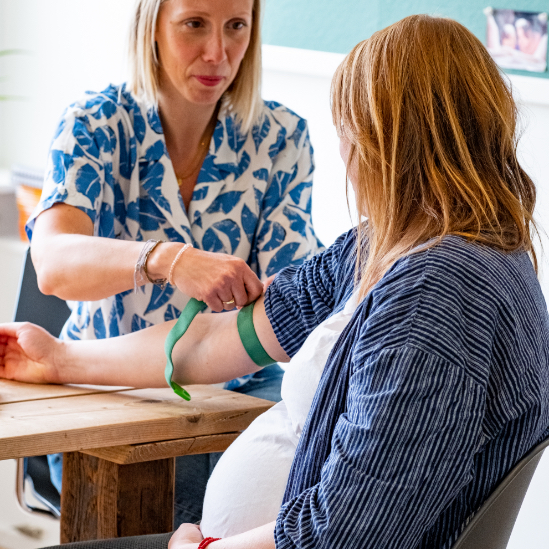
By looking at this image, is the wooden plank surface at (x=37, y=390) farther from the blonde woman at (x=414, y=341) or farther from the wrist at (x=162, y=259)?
the blonde woman at (x=414, y=341)

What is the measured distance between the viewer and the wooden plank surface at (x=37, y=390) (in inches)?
51.6

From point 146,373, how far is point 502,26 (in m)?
1.25

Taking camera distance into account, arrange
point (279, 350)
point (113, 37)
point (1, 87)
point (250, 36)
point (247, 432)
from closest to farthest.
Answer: point (247, 432)
point (279, 350)
point (250, 36)
point (113, 37)
point (1, 87)

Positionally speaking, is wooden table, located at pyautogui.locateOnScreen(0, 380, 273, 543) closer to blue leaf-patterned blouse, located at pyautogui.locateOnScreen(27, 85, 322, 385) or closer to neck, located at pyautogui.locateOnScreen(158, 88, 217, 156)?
blue leaf-patterned blouse, located at pyautogui.locateOnScreen(27, 85, 322, 385)

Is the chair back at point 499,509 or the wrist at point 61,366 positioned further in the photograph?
the wrist at point 61,366

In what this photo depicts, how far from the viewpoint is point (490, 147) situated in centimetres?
99

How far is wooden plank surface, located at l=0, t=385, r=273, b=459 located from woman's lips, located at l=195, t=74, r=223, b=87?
2.12 feet

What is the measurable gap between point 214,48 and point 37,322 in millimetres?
797

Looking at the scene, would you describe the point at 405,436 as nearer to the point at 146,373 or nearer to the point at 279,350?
the point at 279,350

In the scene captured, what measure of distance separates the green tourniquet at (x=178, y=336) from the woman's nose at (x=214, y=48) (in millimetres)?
561

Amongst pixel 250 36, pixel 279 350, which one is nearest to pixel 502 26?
pixel 250 36

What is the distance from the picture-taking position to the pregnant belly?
106 cm

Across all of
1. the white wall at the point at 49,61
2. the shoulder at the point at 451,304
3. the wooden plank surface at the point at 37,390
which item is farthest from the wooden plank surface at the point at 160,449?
the white wall at the point at 49,61

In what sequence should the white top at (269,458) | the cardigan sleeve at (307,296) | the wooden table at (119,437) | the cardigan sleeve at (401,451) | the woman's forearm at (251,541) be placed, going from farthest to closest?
the cardigan sleeve at (307,296) < the wooden table at (119,437) < the white top at (269,458) < the woman's forearm at (251,541) < the cardigan sleeve at (401,451)
